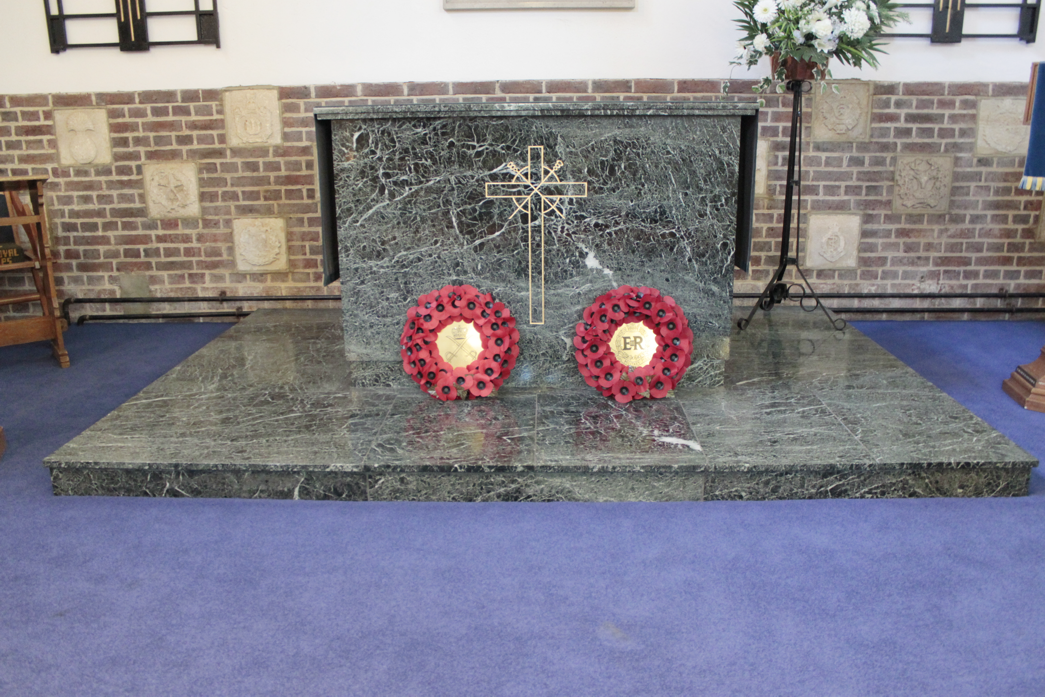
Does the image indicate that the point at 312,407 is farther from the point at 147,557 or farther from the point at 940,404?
the point at 940,404

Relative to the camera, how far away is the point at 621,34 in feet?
13.7

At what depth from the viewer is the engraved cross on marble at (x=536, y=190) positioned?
Answer: 2.80m

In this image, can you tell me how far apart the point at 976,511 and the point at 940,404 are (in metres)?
0.63

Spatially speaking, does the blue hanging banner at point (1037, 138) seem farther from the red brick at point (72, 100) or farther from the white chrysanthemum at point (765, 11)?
the red brick at point (72, 100)

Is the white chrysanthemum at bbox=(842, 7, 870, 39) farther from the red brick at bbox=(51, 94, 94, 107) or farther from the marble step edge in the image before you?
the red brick at bbox=(51, 94, 94, 107)

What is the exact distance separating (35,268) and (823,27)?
342 centimetres

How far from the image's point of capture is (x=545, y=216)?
9.34 ft

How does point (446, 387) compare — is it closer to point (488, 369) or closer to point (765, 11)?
point (488, 369)

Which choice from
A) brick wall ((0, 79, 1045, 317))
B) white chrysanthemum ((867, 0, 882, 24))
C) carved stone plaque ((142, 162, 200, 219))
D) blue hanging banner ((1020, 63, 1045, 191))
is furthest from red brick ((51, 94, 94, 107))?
blue hanging banner ((1020, 63, 1045, 191))

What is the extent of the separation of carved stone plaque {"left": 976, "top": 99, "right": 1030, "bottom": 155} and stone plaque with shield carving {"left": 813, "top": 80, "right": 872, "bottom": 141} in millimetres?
559

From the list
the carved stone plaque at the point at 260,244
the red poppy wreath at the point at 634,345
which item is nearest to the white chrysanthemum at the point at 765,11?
the red poppy wreath at the point at 634,345

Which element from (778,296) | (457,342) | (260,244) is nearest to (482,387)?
(457,342)

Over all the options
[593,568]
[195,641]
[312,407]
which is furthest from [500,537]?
[312,407]

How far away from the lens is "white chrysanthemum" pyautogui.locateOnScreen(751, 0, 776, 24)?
3.54m
